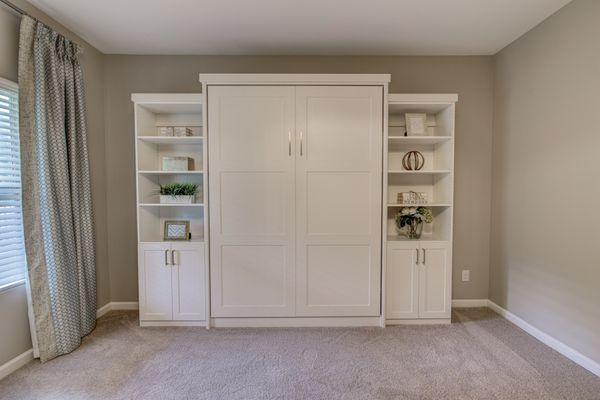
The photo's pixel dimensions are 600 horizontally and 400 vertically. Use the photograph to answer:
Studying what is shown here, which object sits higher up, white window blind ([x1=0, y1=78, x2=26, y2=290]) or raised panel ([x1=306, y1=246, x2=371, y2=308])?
white window blind ([x1=0, y1=78, x2=26, y2=290])

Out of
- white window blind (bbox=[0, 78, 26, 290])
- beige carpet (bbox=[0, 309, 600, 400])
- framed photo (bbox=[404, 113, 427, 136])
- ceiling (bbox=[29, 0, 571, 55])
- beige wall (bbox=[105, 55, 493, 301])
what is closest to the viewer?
beige carpet (bbox=[0, 309, 600, 400])

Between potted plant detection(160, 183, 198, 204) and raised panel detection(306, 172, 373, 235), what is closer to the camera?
raised panel detection(306, 172, 373, 235)

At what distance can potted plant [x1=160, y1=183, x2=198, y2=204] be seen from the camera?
267 cm

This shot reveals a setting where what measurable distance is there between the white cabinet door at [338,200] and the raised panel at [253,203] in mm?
169

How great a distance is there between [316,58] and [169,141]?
169cm

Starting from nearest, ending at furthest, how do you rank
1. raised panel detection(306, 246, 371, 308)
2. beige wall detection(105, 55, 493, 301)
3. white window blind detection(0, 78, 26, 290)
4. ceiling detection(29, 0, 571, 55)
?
white window blind detection(0, 78, 26, 290), ceiling detection(29, 0, 571, 55), raised panel detection(306, 246, 371, 308), beige wall detection(105, 55, 493, 301)

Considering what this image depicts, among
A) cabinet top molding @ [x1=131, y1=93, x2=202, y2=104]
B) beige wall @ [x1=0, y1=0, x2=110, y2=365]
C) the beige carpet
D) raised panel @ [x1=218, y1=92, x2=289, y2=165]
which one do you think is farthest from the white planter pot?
the beige carpet

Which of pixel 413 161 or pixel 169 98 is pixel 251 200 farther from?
pixel 413 161

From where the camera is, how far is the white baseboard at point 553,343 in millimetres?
1993

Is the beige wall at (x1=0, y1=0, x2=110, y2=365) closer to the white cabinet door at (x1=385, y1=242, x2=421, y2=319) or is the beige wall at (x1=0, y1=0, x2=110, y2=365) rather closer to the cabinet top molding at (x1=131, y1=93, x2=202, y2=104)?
the cabinet top molding at (x1=131, y1=93, x2=202, y2=104)

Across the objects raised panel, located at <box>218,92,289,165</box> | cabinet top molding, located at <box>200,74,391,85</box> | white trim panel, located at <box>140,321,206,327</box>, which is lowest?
white trim panel, located at <box>140,321,206,327</box>

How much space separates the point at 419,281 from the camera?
2.64 meters

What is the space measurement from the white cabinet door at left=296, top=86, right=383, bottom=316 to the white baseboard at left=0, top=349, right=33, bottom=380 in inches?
80.2

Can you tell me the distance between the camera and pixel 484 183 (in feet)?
9.78
